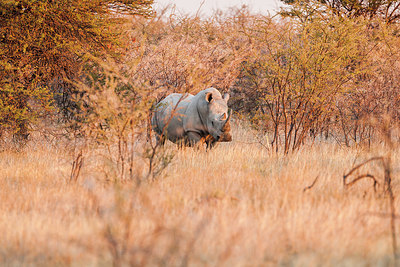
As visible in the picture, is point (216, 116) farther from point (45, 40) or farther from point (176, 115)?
point (45, 40)

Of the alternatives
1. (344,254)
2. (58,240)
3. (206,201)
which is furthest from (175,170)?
(344,254)

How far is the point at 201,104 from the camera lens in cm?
779

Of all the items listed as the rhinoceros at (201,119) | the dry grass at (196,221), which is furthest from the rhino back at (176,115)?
the dry grass at (196,221)

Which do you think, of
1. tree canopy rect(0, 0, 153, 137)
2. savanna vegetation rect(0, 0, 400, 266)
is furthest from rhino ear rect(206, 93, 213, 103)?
tree canopy rect(0, 0, 153, 137)

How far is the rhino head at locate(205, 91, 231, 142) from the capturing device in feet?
24.0

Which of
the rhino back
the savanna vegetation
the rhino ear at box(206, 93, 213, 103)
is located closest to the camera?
the savanna vegetation

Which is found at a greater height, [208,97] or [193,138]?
[208,97]

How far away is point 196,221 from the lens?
3445 mm

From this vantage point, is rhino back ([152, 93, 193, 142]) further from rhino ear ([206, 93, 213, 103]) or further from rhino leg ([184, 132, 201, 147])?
rhino ear ([206, 93, 213, 103])

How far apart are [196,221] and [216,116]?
4121 millimetres

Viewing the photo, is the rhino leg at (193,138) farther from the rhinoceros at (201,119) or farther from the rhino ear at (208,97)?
the rhino ear at (208,97)

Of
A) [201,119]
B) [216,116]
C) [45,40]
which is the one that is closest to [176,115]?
[201,119]

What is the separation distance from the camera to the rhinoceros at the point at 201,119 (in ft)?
24.2

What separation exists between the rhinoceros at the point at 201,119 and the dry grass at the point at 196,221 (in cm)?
183
